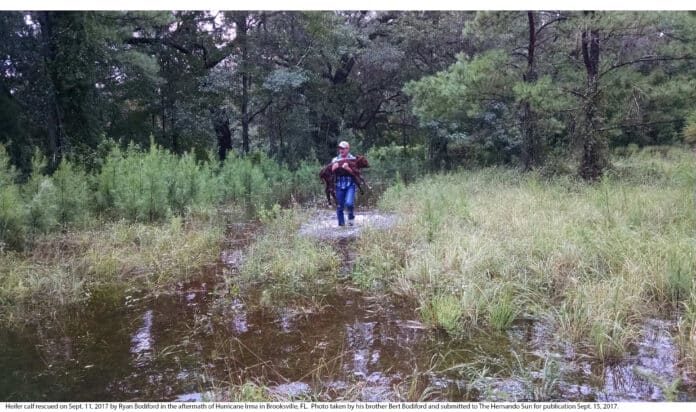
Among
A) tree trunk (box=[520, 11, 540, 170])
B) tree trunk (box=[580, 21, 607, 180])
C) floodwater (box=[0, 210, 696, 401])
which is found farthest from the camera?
tree trunk (box=[520, 11, 540, 170])

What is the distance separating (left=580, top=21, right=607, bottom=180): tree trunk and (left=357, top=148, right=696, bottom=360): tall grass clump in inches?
110

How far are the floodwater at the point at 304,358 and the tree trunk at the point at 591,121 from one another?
860cm

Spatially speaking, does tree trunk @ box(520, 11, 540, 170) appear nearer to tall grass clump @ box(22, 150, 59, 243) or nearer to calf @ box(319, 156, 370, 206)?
calf @ box(319, 156, 370, 206)

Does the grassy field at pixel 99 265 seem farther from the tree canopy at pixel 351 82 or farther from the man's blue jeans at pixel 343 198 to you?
the tree canopy at pixel 351 82

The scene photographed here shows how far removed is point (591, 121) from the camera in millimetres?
11602

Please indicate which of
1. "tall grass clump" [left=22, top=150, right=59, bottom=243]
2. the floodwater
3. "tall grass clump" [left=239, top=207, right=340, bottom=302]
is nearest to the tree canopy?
"tall grass clump" [left=22, top=150, right=59, bottom=243]

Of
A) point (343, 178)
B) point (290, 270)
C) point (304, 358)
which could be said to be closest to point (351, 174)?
point (343, 178)

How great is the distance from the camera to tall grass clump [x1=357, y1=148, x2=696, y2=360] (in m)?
4.26

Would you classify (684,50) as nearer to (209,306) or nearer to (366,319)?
(366,319)


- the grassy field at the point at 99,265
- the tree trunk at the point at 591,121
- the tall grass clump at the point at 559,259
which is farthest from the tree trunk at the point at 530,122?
the grassy field at the point at 99,265

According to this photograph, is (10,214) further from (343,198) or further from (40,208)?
(343,198)

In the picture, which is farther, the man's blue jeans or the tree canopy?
the tree canopy

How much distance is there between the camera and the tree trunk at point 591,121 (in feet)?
37.4
